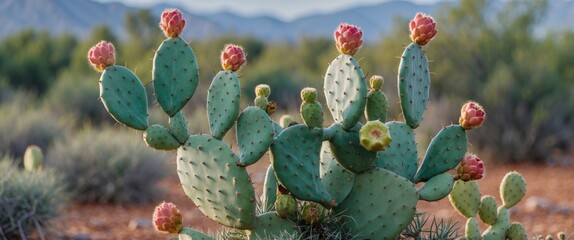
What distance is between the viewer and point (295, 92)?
15.3 meters

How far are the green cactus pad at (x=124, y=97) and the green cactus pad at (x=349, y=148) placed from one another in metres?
0.70

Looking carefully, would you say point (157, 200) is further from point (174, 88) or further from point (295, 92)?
point (295, 92)

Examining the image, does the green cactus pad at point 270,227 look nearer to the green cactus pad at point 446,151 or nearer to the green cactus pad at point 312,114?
the green cactus pad at point 312,114

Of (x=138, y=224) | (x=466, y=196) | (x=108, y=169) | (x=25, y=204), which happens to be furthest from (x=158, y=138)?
(x=108, y=169)

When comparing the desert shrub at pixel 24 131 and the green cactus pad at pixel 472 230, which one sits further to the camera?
the desert shrub at pixel 24 131

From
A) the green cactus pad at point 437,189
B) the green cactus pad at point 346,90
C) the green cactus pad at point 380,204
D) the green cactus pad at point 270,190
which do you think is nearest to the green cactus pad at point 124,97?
the green cactus pad at point 270,190

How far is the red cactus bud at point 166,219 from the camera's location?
9.41 ft

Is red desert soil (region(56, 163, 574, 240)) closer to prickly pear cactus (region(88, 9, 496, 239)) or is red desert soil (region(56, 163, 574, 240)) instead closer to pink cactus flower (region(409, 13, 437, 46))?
prickly pear cactus (region(88, 9, 496, 239))

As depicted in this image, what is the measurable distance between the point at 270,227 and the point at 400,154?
610 millimetres

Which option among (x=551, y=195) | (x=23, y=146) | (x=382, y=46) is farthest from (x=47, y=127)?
(x=382, y=46)

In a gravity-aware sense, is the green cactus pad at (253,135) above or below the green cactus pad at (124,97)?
below

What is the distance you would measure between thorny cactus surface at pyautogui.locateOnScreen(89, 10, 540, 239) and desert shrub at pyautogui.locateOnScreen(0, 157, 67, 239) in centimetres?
246

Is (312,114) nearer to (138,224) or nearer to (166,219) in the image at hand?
(166,219)

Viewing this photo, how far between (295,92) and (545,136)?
5.83m
